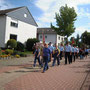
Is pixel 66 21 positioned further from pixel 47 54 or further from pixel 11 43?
pixel 47 54

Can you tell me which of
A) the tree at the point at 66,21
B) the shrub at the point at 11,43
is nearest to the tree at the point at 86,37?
the tree at the point at 66,21

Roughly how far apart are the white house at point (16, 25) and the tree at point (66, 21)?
589 cm

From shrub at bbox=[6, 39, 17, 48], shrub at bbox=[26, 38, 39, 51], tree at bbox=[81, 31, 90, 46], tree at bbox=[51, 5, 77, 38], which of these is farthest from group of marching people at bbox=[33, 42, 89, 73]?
tree at bbox=[81, 31, 90, 46]

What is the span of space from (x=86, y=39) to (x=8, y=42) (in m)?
47.2

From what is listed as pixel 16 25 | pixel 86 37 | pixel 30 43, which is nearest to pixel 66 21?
pixel 30 43

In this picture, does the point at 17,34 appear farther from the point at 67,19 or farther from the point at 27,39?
the point at 67,19

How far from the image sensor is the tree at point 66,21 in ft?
91.5

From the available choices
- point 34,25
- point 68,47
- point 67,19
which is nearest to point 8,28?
point 34,25

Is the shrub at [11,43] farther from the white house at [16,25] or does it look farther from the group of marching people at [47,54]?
the group of marching people at [47,54]

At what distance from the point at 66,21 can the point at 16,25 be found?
396 inches

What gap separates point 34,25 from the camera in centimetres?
3138

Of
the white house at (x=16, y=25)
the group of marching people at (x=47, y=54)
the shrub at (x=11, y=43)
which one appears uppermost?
the white house at (x=16, y=25)

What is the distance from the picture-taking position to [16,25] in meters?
25.4

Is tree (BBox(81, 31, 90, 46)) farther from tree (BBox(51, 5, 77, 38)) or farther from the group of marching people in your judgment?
the group of marching people
